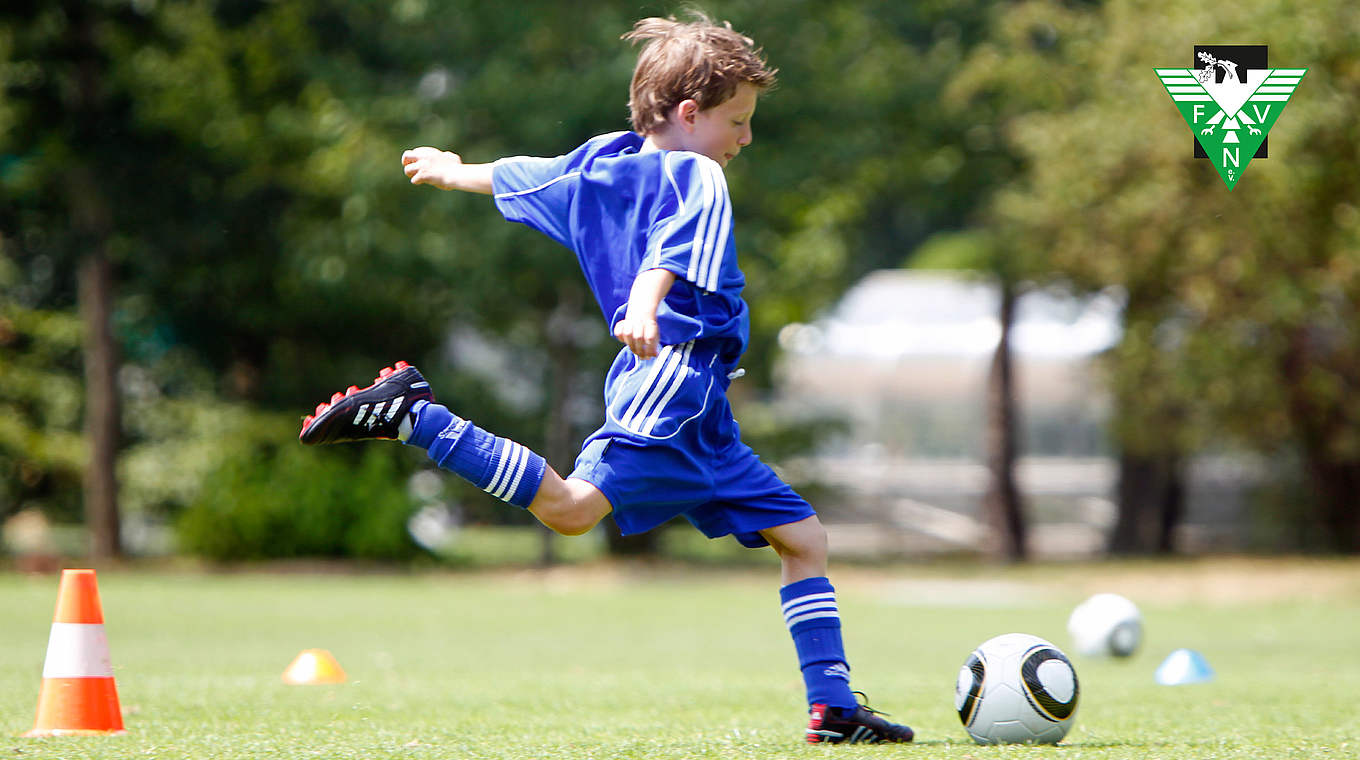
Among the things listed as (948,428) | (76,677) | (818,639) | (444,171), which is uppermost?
(948,428)

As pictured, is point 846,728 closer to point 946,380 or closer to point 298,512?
point 298,512

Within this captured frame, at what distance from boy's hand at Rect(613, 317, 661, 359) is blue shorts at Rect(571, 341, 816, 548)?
240 mm

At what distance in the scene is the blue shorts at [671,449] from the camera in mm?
4305

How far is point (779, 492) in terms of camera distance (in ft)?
15.1

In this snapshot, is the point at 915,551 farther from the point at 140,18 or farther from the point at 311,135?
the point at 140,18

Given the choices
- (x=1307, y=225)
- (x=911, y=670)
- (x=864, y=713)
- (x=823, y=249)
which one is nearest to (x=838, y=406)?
(x=823, y=249)

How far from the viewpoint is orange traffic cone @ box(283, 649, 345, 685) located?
7105mm

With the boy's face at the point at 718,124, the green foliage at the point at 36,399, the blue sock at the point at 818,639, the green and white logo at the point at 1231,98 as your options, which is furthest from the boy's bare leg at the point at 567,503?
the green foliage at the point at 36,399

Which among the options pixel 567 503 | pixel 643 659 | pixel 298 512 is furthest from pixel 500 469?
pixel 298 512

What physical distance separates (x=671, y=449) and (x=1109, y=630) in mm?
5817

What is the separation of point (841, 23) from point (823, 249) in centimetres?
323

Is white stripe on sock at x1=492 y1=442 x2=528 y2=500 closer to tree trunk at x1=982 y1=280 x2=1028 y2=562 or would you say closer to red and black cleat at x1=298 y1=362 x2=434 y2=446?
red and black cleat at x1=298 y1=362 x2=434 y2=446

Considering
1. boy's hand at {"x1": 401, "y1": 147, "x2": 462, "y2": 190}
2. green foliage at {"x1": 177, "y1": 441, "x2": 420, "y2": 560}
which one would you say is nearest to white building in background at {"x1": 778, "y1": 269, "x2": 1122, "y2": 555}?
green foliage at {"x1": 177, "y1": 441, "x2": 420, "y2": 560}

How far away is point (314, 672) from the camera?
7137 mm
